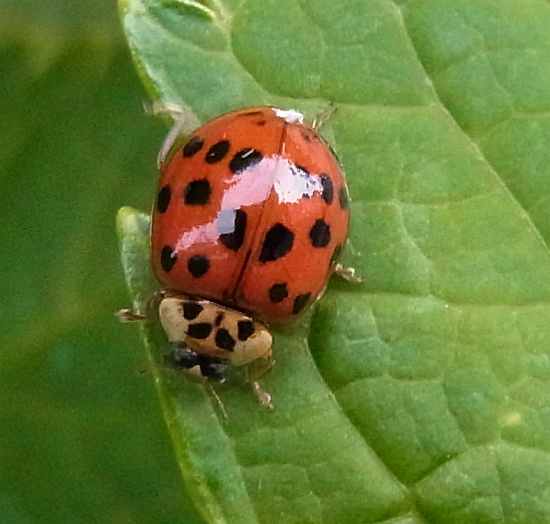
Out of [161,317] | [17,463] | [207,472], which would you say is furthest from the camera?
[17,463]

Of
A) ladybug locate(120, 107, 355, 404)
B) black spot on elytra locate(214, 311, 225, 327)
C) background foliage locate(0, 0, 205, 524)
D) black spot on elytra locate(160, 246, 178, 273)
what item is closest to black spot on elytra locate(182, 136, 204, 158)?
ladybug locate(120, 107, 355, 404)

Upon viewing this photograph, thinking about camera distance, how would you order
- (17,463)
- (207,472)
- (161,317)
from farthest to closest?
(17,463) → (161,317) → (207,472)

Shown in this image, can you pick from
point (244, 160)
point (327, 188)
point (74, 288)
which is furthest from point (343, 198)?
point (74, 288)

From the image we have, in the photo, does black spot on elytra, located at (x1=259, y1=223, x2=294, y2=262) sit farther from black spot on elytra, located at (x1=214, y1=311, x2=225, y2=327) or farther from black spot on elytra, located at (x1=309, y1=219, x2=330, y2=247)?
black spot on elytra, located at (x1=214, y1=311, x2=225, y2=327)

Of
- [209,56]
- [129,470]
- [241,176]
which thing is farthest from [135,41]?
[129,470]

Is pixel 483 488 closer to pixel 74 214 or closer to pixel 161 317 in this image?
pixel 161 317

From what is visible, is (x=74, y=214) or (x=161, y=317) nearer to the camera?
(x=161, y=317)
